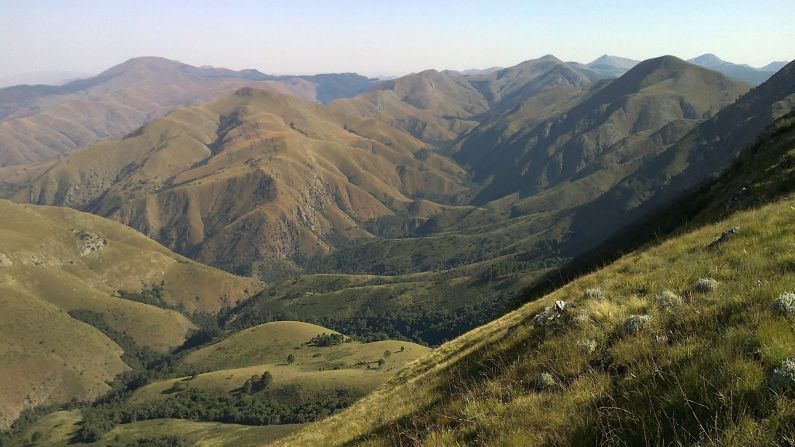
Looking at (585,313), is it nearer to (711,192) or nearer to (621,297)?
(621,297)

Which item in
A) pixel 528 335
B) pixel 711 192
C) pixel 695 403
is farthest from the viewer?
pixel 711 192

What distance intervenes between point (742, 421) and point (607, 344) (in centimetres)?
497

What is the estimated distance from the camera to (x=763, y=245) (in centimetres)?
1549

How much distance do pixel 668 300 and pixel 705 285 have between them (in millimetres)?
1321

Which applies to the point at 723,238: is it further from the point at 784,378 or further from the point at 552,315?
the point at 784,378

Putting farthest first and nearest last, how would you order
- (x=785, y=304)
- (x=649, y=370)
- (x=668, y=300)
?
(x=668, y=300)
(x=785, y=304)
(x=649, y=370)

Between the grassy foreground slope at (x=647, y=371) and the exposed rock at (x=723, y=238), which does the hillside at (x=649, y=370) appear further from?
the exposed rock at (x=723, y=238)

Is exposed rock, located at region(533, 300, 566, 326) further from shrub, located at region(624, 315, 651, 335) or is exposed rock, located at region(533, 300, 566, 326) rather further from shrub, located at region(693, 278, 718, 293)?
shrub, located at region(693, 278, 718, 293)

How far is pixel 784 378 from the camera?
7180mm

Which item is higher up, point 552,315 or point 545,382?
point 552,315

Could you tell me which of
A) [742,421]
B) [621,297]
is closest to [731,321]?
[742,421]

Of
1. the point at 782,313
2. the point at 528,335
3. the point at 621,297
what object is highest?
the point at 782,313

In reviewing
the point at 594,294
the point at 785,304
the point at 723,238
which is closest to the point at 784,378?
the point at 785,304

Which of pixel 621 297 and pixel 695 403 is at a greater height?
pixel 695 403
